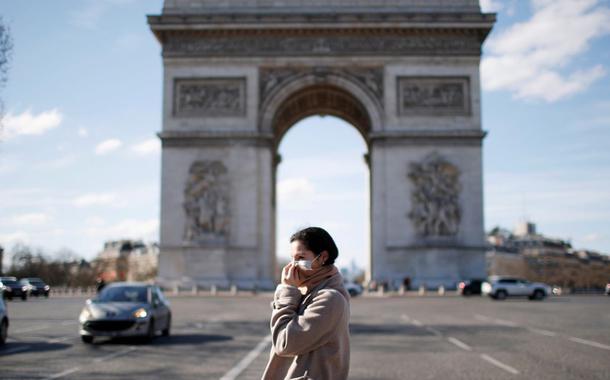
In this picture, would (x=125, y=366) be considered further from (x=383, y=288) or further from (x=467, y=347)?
(x=383, y=288)

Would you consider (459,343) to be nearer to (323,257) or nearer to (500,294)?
(323,257)

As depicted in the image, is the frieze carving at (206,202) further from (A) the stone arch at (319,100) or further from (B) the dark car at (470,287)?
(B) the dark car at (470,287)

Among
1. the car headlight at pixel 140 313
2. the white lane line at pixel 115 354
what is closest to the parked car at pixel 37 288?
the car headlight at pixel 140 313

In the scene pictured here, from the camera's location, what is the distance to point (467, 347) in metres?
12.9

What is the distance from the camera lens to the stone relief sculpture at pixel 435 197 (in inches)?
1459

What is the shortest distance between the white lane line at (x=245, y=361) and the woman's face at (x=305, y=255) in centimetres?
601

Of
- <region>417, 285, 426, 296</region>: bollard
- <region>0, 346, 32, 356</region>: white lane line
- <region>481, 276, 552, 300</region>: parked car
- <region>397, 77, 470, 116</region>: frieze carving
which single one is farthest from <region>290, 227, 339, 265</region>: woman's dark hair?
<region>397, 77, 470, 116</region>: frieze carving

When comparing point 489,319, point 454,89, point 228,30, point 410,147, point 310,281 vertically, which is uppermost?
point 228,30

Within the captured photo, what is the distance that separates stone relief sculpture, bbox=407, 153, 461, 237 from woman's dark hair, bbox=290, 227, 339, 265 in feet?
112

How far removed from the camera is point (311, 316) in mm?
3332

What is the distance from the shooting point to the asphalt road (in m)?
9.67

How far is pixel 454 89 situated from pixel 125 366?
3073 cm

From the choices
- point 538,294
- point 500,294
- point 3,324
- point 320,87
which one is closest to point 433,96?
point 320,87

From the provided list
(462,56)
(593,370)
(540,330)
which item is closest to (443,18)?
(462,56)
